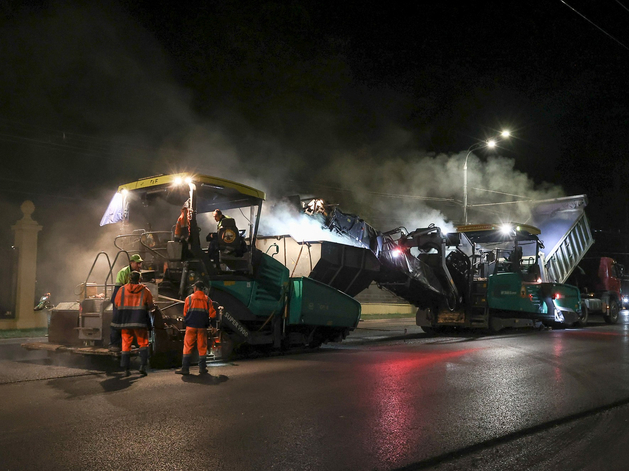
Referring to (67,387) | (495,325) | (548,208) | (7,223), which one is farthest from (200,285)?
(548,208)

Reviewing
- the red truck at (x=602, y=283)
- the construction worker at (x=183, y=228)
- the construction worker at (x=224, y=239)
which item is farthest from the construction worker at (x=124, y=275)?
the red truck at (x=602, y=283)

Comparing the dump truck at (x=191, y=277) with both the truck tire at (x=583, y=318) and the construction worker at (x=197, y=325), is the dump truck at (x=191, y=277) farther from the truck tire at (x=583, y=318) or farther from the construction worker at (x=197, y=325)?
the truck tire at (x=583, y=318)

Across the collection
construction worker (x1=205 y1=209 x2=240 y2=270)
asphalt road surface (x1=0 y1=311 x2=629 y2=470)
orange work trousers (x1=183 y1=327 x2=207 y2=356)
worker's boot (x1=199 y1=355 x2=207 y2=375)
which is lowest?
asphalt road surface (x1=0 y1=311 x2=629 y2=470)

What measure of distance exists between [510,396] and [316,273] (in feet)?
15.5

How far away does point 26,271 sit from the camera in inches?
626

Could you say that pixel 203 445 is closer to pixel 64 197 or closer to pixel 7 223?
pixel 7 223

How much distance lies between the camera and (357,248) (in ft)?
36.3

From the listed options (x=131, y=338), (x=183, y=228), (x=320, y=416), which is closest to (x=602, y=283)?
(x=183, y=228)

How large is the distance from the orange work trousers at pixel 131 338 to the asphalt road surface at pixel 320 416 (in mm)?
402

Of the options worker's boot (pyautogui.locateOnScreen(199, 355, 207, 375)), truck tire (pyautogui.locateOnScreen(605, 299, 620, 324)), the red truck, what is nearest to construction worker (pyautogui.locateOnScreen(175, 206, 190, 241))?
worker's boot (pyautogui.locateOnScreen(199, 355, 207, 375))

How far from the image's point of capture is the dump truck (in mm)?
8359

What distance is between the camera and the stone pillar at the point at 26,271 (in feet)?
51.6

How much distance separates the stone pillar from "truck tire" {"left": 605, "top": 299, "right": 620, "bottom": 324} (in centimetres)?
1864

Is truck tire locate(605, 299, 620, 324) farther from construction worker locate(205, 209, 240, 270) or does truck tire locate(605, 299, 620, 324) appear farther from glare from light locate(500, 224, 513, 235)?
construction worker locate(205, 209, 240, 270)
